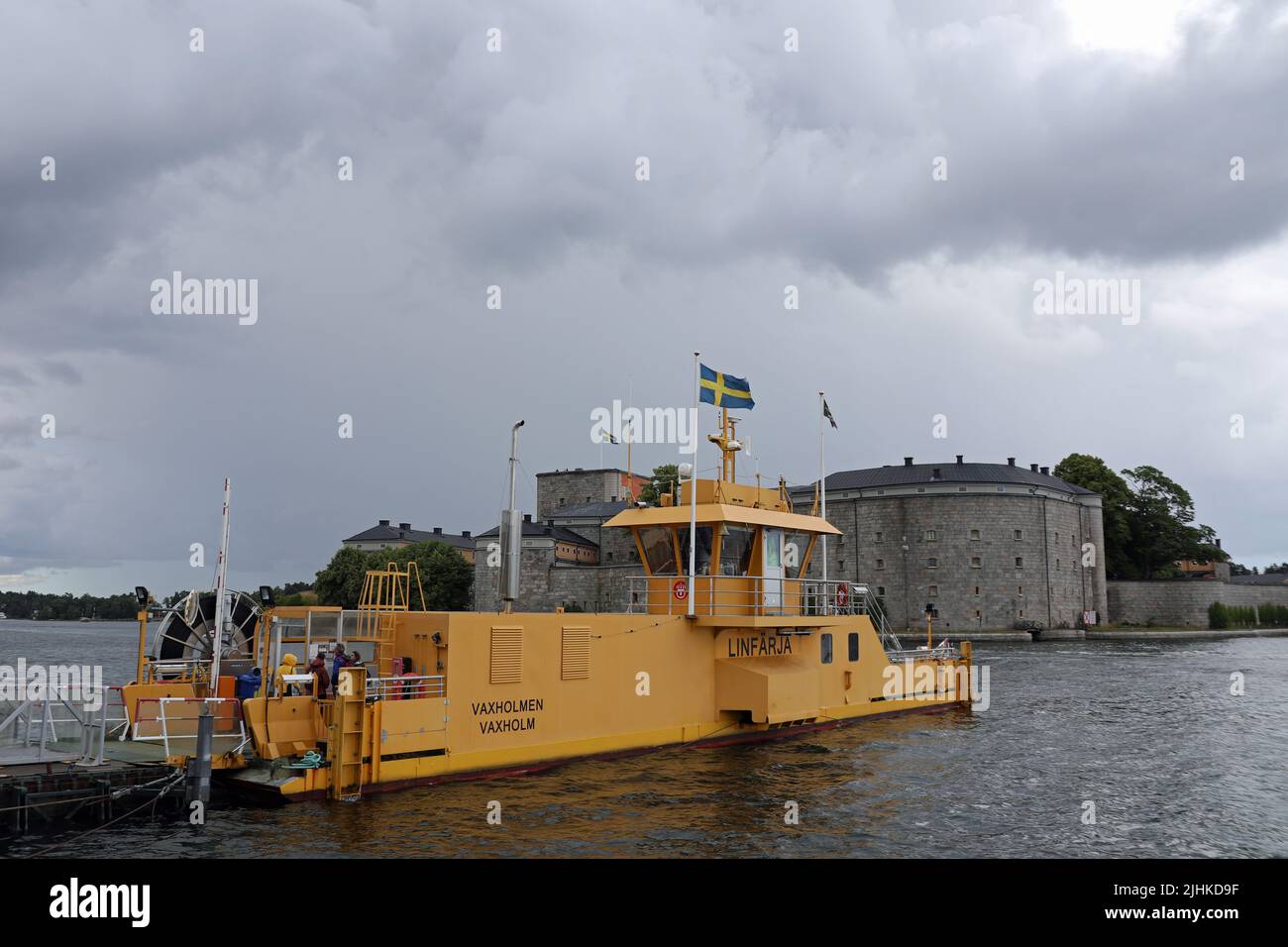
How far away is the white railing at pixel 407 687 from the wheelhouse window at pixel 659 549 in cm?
761

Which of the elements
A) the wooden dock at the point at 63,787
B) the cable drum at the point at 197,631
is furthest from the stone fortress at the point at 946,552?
the wooden dock at the point at 63,787

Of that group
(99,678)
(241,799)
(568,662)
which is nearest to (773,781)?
(568,662)

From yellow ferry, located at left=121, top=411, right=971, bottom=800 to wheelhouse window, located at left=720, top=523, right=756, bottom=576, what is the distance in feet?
0.12

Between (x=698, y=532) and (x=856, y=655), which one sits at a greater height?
(x=698, y=532)

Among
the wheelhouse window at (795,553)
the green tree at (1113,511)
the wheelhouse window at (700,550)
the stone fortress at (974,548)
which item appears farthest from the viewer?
the green tree at (1113,511)

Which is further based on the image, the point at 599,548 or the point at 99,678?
the point at 599,548

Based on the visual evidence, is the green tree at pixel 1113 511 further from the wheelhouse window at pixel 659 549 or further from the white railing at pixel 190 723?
the white railing at pixel 190 723

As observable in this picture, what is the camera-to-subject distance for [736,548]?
23359 mm

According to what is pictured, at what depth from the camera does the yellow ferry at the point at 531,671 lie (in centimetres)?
1628

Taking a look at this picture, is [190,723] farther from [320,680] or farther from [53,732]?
[320,680]

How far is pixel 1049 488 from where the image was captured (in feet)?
338
